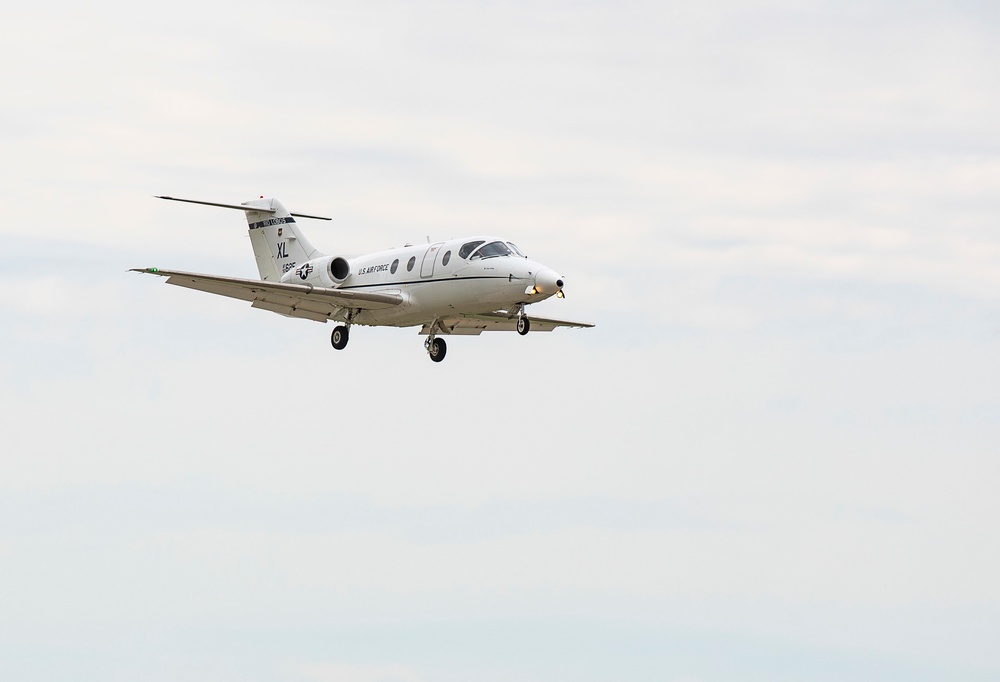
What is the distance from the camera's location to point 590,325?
1919 inches

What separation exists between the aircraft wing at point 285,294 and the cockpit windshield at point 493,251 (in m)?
3.26

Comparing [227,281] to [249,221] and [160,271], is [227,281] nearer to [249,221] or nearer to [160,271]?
[160,271]

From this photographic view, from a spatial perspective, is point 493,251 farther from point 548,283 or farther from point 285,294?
point 285,294

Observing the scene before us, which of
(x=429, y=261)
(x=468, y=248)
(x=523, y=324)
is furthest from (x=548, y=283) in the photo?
(x=429, y=261)

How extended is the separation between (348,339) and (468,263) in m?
5.69

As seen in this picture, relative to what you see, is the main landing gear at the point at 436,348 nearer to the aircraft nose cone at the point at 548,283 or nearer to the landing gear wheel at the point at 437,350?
the landing gear wheel at the point at 437,350

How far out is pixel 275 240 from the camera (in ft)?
163

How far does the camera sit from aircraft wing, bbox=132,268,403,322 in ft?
136

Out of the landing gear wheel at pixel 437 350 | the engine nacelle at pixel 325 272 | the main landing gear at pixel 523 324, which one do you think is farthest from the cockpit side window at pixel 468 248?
the engine nacelle at pixel 325 272

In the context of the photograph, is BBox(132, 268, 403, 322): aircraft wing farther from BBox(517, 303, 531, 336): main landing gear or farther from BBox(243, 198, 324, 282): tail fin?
BBox(243, 198, 324, 282): tail fin

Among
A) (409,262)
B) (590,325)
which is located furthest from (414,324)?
(590,325)

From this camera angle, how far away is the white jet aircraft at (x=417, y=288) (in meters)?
39.3

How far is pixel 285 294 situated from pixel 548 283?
30.1 feet

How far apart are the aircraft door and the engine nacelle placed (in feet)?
12.4
